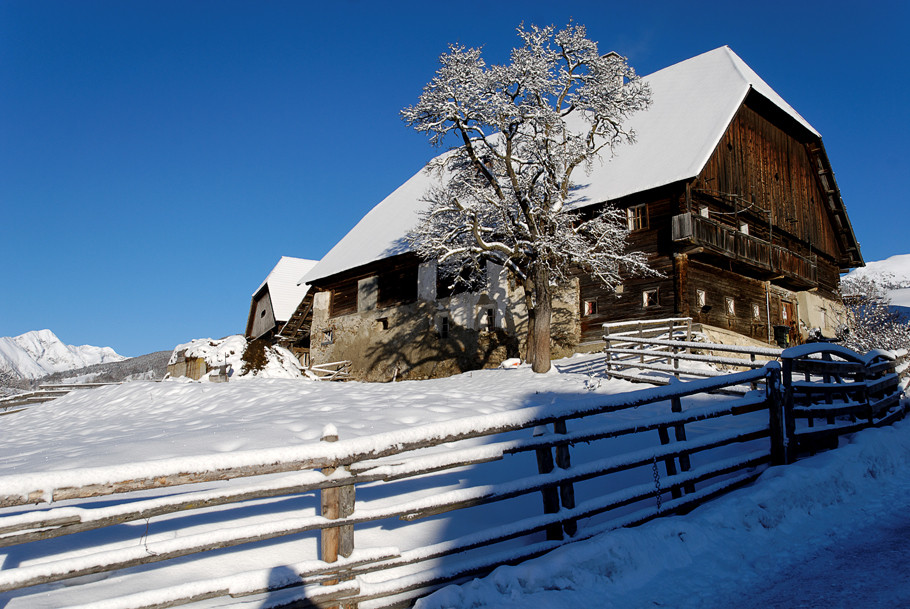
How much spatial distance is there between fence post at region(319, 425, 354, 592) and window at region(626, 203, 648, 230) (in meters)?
19.2

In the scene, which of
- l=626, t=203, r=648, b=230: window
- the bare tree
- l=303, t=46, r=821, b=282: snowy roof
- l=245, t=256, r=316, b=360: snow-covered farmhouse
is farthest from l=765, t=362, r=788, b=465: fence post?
l=245, t=256, r=316, b=360: snow-covered farmhouse

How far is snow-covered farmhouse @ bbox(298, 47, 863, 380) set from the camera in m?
20.2

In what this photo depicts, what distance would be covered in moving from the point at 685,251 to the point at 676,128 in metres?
5.46

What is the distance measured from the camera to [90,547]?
13.8ft

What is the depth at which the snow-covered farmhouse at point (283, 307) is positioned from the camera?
3532 cm

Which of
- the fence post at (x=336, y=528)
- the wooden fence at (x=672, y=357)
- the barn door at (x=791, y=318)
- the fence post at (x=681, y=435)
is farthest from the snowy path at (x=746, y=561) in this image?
the barn door at (x=791, y=318)

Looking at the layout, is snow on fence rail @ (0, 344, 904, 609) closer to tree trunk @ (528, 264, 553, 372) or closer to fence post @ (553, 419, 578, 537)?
fence post @ (553, 419, 578, 537)

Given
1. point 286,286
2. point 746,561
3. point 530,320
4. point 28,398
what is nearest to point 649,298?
point 530,320

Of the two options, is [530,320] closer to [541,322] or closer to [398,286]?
[541,322]

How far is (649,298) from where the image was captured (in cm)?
2047

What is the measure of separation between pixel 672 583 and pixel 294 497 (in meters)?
3.36

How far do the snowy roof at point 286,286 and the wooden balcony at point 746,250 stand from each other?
26681 mm

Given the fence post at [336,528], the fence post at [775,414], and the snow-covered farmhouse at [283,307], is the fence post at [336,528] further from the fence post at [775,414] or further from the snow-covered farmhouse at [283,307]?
the snow-covered farmhouse at [283,307]

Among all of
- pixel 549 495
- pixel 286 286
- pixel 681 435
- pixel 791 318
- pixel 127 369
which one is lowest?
pixel 549 495
